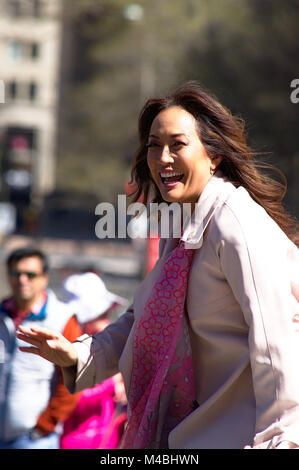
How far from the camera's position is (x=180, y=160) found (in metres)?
2.26

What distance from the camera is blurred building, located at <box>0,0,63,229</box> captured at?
127 ft

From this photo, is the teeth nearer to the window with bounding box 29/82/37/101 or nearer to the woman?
the woman

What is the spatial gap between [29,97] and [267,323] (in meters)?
44.7

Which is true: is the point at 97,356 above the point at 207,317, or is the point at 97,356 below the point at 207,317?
below

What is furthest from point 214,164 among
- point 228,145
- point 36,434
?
point 36,434

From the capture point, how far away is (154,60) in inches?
1303

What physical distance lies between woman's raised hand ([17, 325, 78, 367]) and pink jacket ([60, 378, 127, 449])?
1574 millimetres

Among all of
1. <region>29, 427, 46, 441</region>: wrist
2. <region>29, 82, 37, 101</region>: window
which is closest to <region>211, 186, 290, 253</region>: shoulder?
<region>29, 427, 46, 441</region>: wrist

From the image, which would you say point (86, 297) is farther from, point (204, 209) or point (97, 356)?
point (204, 209)

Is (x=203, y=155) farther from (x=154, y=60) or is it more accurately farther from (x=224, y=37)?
(x=154, y=60)

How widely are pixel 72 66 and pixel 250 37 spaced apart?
2680 centimetres

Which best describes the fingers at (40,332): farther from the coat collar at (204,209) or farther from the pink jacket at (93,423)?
the pink jacket at (93,423)

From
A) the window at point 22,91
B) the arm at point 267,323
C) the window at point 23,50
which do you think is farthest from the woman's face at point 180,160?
the window at point 22,91

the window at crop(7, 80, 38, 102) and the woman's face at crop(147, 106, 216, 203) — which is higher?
the window at crop(7, 80, 38, 102)
